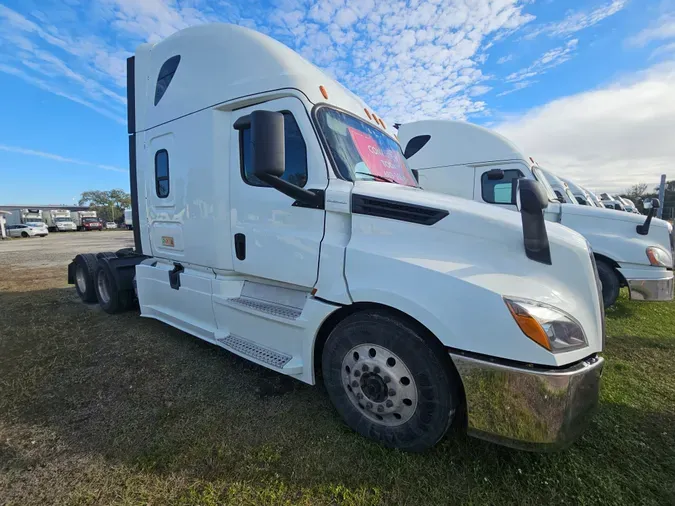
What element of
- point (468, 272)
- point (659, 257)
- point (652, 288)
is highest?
point (468, 272)

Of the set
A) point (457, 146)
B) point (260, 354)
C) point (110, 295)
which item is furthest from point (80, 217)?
point (260, 354)

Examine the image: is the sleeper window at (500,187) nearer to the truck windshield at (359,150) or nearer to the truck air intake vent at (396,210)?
the truck windshield at (359,150)

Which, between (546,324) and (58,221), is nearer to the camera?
(546,324)

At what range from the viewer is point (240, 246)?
3387mm

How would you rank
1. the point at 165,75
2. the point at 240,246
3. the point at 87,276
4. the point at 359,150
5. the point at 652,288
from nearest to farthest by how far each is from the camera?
the point at 359,150 < the point at 240,246 < the point at 165,75 < the point at 652,288 < the point at 87,276

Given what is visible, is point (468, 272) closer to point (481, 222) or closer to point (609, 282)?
point (481, 222)

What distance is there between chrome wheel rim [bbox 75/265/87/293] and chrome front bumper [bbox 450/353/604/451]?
22.7ft

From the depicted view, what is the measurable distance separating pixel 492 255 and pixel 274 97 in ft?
7.60

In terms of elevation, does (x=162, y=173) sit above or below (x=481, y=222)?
above

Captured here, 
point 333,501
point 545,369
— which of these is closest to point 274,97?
point 545,369

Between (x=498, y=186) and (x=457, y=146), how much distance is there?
1229 mm

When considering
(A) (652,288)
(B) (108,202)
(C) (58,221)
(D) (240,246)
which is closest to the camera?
(D) (240,246)

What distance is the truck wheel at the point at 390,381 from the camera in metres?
2.23

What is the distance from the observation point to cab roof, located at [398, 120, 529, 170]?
6840 mm
